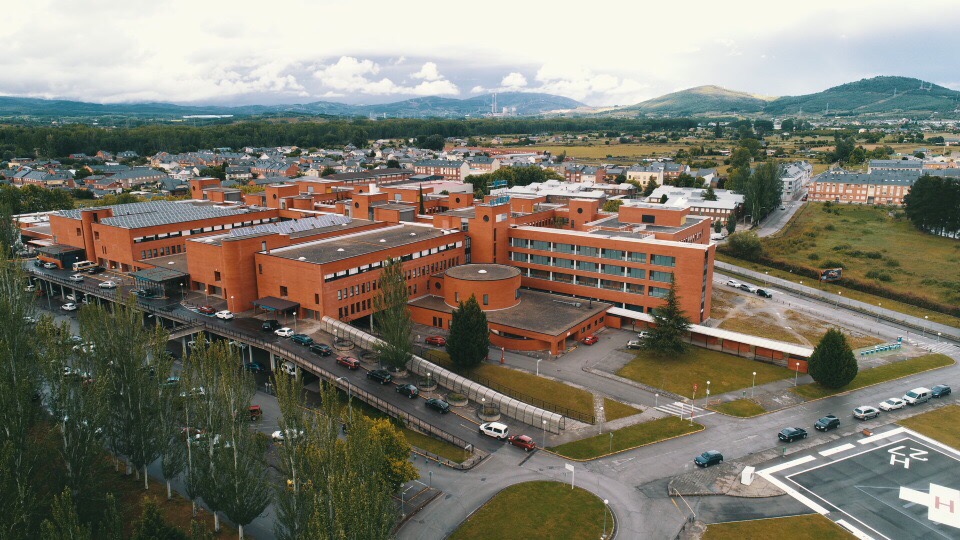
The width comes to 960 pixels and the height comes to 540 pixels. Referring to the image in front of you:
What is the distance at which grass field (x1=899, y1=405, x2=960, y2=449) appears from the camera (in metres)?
46.9

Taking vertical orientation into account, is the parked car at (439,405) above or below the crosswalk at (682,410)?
above

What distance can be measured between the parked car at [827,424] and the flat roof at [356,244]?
149 ft

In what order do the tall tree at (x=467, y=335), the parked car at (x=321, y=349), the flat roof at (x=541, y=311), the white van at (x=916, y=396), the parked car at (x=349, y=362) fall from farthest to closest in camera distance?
the flat roof at (x=541, y=311) → the parked car at (x=321, y=349) → the tall tree at (x=467, y=335) → the parked car at (x=349, y=362) → the white van at (x=916, y=396)

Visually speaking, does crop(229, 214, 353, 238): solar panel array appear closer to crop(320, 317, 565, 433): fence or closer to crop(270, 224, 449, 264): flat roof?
crop(270, 224, 449, 264): flat roof

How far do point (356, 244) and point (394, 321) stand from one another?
858 inches

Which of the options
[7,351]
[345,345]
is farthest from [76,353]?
[345,345]

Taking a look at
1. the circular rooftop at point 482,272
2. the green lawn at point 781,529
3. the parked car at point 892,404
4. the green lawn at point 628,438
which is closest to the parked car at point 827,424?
the parked car at point 892,404

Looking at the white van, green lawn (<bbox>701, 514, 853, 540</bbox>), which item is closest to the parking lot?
green lawn (<bbox>701, 514, 853, 540</bbox>)

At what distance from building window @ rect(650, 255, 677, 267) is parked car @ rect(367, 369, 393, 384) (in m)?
34.3

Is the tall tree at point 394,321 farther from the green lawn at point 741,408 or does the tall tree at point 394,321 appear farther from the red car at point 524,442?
the green lawn at point 741,408

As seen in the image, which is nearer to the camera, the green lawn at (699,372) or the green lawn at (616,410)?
the green lawn at (616,410)

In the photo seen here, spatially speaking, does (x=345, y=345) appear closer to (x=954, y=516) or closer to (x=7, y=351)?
(x=7, y=351)

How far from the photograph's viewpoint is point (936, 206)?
109 meters

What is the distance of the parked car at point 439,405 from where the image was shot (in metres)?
48.1
